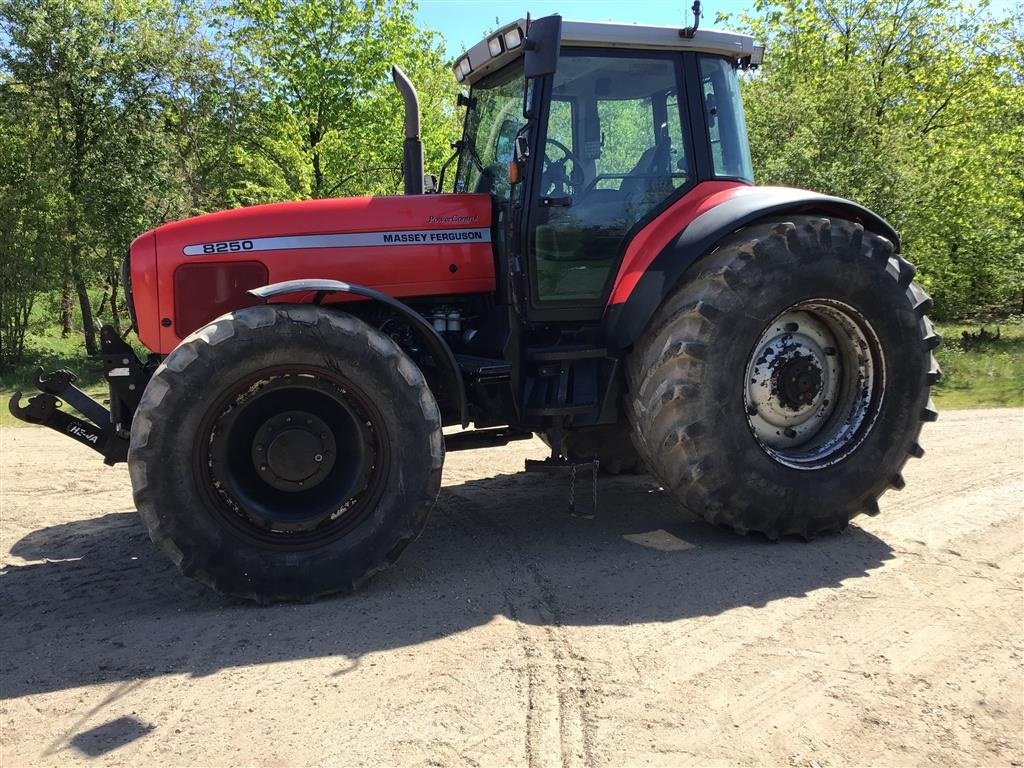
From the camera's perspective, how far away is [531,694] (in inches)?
116

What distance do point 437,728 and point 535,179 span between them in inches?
111

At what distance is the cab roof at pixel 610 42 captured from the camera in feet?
14.3

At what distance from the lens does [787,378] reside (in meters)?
4.68

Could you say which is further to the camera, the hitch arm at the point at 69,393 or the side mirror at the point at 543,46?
the hitch arm at the point at 69,393

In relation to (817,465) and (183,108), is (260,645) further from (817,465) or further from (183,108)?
(183,108)

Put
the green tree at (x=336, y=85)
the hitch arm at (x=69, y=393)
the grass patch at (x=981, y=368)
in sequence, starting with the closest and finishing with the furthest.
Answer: the hitch arm at (x=69, y=393) → the grass patch at (x=981, y=368) → the green tree at (x=336, y=85)

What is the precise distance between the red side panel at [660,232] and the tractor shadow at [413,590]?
1412mm

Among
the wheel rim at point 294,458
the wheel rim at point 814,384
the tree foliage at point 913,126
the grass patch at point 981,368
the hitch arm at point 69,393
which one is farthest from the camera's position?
the tree foliage at point 913,126

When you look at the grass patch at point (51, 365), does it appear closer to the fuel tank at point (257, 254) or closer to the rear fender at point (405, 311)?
the fuel tank at point (257, 254)

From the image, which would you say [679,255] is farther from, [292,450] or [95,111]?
[95,111]

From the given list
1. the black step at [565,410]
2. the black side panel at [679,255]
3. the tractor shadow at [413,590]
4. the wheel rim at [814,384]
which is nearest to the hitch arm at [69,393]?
the tractor shadow at [413,590]

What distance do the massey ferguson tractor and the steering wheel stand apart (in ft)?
0.05

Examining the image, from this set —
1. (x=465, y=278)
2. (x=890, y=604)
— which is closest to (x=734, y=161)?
(x=465, y=278)

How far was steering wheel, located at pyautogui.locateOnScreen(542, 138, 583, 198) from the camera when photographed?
174 inches
